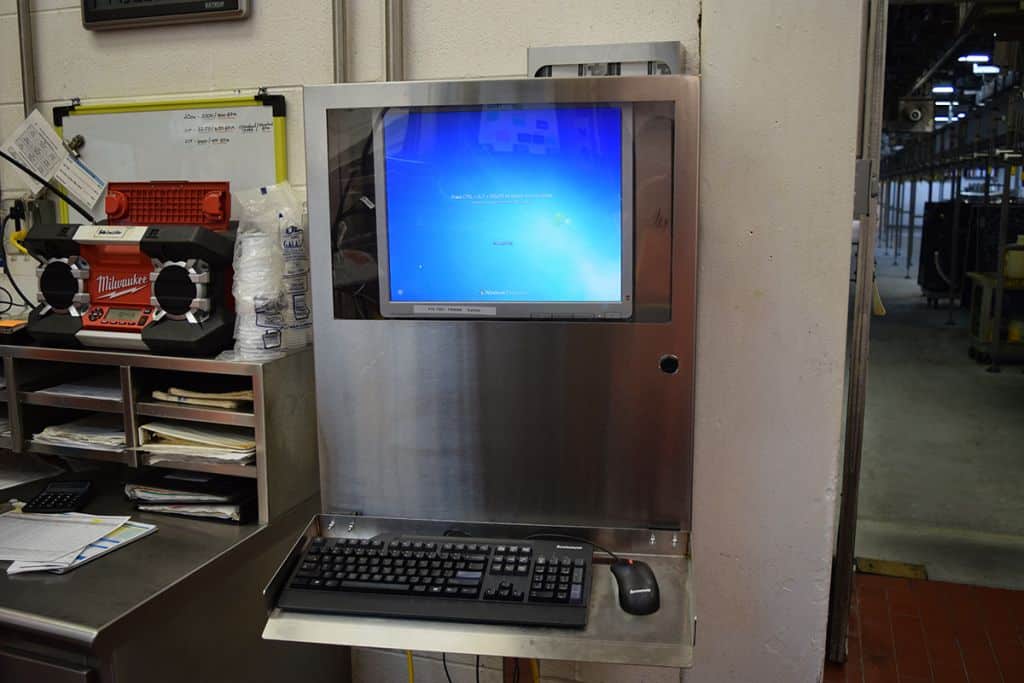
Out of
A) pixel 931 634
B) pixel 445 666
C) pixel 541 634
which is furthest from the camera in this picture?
pixel 931 634

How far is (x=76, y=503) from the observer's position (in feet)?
5.34

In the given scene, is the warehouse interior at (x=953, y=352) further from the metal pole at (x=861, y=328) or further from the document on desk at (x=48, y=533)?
the document on desk at (x=48, y=533)

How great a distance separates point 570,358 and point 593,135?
375 mm

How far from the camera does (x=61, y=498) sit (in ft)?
5.36

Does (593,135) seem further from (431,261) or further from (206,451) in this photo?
(206,451)

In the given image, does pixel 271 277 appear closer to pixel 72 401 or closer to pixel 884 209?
pixel 72 401

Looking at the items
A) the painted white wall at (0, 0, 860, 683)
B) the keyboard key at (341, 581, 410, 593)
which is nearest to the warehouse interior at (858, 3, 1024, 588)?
the painted white wall at (0, 0, 860, 683)

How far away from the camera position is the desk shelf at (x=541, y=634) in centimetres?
108

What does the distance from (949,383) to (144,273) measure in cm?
591

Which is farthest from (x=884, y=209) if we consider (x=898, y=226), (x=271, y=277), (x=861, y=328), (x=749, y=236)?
(x=271, y=277)

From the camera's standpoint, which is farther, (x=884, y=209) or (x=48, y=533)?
(x=884, y=209)

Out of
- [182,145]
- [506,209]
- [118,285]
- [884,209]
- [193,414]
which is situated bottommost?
[193,414]

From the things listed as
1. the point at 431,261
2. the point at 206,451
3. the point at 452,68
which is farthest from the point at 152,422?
the point at 452,68

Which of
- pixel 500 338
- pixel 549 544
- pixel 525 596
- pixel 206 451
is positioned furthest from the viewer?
pixel 206 451
